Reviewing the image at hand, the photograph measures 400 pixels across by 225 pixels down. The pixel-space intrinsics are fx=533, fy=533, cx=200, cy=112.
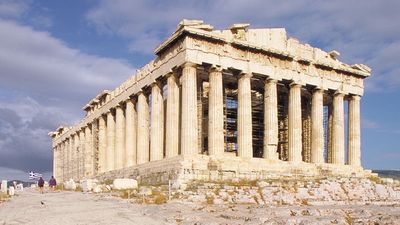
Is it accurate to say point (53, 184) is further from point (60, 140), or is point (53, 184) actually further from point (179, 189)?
point (60, 140)

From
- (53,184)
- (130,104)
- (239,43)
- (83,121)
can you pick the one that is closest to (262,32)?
(239,43)

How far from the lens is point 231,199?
31.3 m

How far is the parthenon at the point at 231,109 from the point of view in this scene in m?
42.4

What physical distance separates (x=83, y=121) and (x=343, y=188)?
4613cm

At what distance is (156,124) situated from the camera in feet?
157

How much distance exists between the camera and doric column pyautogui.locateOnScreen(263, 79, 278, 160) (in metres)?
46.5

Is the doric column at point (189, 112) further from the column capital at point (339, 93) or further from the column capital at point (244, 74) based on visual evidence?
the column capital at point (339, 93)

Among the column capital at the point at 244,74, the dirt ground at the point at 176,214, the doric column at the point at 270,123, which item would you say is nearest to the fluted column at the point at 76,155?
the doric column at the point at 270,123

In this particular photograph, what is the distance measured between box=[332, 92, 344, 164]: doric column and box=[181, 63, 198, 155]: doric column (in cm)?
1730

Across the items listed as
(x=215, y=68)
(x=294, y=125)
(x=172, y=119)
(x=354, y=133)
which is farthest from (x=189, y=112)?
(x=354, y=133)

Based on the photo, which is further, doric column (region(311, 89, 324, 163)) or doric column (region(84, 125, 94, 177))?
doric column (region(84, 125, 94, 177))

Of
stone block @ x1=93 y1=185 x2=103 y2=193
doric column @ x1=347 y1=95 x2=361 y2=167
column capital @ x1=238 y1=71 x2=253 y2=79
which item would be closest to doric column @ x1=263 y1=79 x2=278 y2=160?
column capital @ x1=238 y1=71 x2=253 y2=79

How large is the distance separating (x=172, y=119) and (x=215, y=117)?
12.4ft

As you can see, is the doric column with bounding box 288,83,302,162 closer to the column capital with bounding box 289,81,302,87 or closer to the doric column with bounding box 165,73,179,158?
the column capital with bounding box 289,81,302,87
